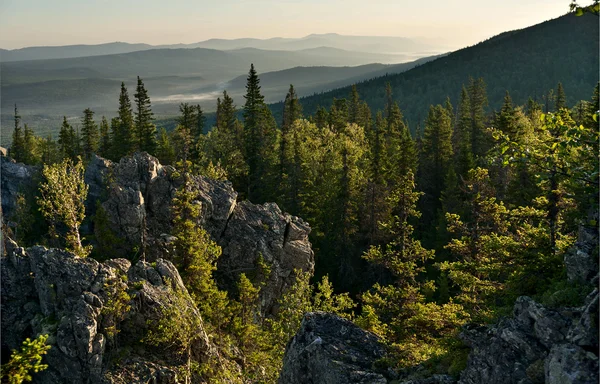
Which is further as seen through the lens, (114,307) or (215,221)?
(215,221)

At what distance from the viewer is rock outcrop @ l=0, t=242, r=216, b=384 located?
26.5 metres

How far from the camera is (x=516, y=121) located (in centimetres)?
6119

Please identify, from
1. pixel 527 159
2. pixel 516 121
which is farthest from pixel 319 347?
pixel 516 121

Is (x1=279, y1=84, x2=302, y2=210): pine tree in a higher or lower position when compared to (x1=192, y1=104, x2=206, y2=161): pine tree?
lower

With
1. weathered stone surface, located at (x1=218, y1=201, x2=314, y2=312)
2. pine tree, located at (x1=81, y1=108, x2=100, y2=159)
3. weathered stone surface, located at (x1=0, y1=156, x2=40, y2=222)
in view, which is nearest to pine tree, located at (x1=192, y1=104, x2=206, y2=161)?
pine tree, located at (x1=81, y1=108, x2=100, y2=159)

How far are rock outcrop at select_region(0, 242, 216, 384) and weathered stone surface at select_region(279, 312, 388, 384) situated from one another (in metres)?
12.3

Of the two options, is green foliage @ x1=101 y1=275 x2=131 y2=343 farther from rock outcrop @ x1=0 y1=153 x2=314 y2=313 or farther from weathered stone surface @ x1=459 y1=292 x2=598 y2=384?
weathered stone surface @ x1=459 y1=292 x2=598 y2=384

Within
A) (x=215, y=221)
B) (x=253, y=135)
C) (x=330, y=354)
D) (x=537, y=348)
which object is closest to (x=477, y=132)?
(x=253, y=135)

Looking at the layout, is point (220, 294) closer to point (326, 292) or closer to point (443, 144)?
point (326, 292)

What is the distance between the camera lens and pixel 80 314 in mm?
26719

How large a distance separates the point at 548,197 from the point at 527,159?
964 centimetres

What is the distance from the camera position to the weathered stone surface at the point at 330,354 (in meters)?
18.0

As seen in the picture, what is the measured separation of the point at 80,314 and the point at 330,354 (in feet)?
53.7

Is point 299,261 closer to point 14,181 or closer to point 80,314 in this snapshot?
point 80,314
